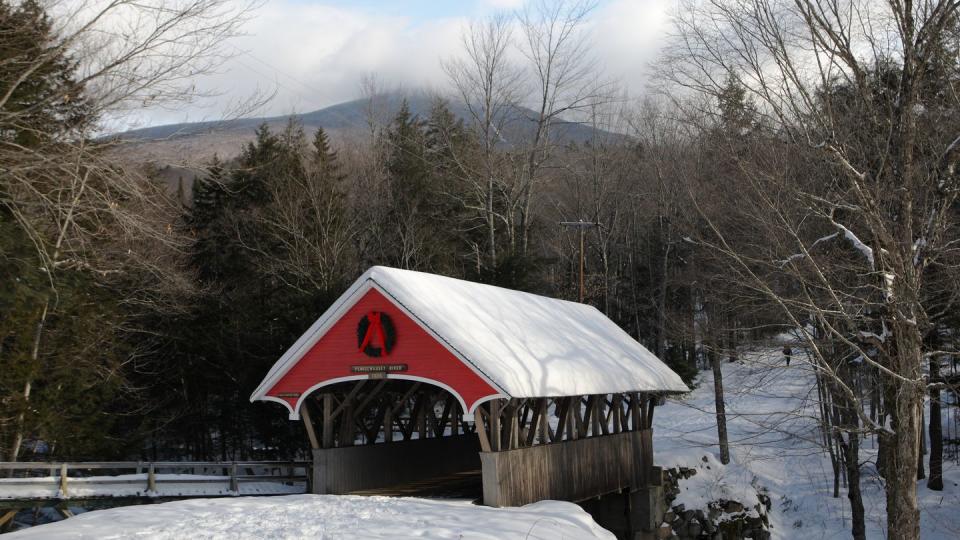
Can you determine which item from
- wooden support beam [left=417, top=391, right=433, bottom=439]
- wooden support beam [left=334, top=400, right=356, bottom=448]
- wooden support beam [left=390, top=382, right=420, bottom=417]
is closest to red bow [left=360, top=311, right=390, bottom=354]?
wooden support beam [left=334, top=400, right=356, bottom=448]

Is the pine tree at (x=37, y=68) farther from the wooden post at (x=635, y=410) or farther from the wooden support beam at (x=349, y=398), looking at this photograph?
the wooden post at (x=635, y=410)

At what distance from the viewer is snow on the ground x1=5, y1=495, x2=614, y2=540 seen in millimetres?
11031

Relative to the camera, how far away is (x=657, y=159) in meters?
36.0

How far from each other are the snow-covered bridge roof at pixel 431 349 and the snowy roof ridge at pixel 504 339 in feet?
0.08

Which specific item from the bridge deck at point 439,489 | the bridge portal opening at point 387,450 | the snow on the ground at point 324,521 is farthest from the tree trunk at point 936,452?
the snow on the ground at point 324,521

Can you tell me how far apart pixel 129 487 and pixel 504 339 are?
407 inches

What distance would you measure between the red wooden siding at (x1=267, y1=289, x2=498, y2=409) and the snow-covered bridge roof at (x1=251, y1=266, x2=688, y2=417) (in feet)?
0.06

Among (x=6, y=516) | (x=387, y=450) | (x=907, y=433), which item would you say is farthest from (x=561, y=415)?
(x=6, y=516)

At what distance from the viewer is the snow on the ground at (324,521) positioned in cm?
1103

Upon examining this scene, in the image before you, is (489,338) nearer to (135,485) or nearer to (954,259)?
(954,259)

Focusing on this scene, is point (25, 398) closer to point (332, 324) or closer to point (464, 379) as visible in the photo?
point (332, 324)

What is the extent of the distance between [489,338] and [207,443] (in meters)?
20.5

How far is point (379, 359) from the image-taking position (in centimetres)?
1598

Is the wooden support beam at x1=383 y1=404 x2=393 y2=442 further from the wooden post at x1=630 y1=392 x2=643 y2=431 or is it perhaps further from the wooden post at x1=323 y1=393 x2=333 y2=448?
the wooden post at x1=630 y1=392 x2=643 y2=431
